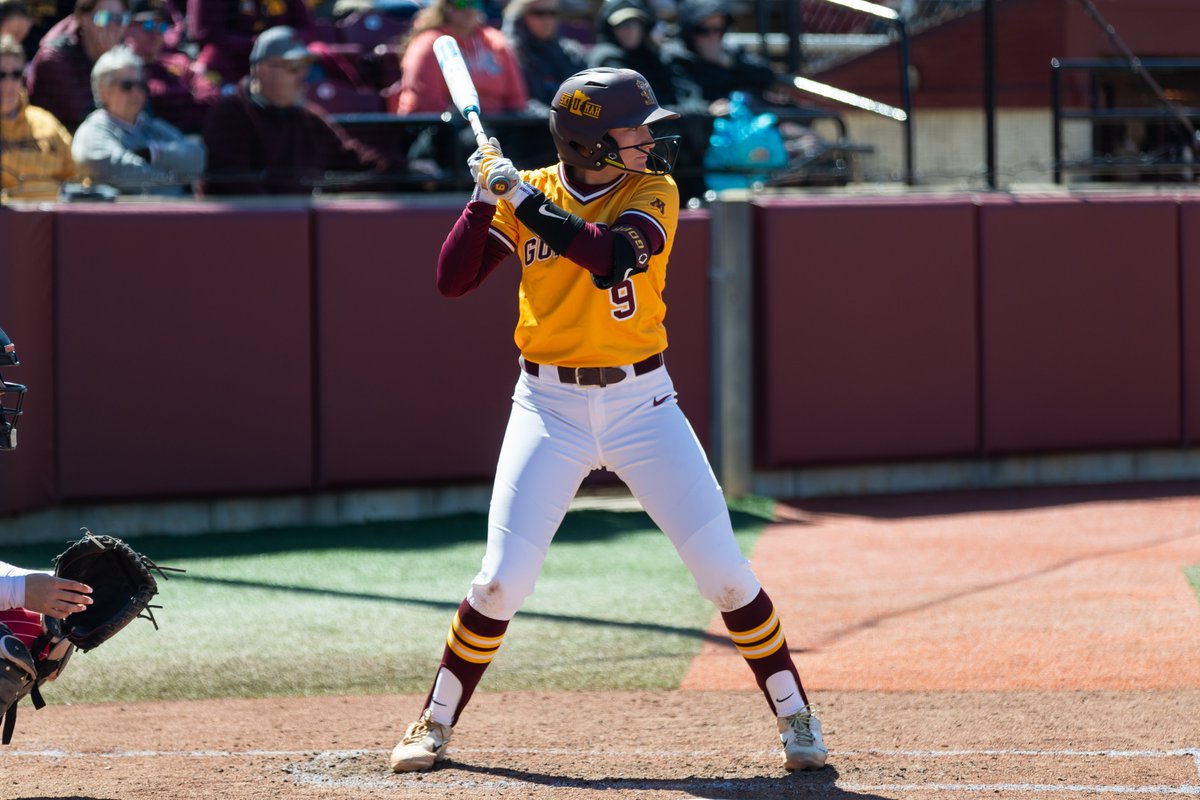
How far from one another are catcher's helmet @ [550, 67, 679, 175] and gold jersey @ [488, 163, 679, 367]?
0.10 metres

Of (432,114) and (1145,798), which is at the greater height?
(432,114)

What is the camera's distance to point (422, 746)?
423 centimetres

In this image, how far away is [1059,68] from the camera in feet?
32.8

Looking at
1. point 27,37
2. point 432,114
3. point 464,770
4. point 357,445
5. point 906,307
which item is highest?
point 27,37

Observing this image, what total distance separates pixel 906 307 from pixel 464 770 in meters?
5.31

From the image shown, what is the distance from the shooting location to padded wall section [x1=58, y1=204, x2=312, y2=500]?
7777 mm

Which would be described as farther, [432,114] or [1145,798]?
[432,114]

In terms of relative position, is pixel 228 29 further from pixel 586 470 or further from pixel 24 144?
pixel 586 470

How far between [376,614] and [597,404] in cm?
259

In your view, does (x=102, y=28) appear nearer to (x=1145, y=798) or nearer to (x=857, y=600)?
(x=857, y=600)

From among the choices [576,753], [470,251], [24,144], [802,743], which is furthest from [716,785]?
[24,144]

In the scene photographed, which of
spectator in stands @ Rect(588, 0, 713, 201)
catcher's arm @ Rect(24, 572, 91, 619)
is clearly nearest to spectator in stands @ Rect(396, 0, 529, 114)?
spectator in stands @ Rect(588, 0, 713, 201)

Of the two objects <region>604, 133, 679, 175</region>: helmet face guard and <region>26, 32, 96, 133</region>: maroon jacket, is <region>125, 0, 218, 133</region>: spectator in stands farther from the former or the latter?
<region>604, 133, 679, 175</region>: helmet face guard

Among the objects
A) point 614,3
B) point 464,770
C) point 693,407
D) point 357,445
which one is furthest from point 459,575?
point 614,3
